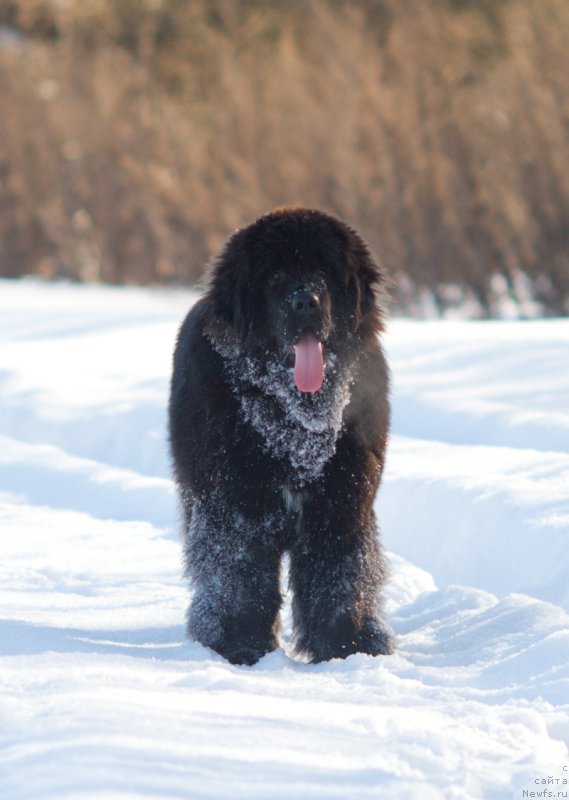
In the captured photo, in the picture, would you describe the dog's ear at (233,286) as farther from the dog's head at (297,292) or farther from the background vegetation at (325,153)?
the background vegetation at (325,153)

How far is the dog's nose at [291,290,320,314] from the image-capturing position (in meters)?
3.74

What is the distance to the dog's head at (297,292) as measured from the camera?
379cm

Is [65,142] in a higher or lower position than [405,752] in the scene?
higher

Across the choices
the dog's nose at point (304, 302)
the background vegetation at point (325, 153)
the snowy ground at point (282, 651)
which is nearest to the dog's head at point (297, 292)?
the dog's nose at point (304, 302)

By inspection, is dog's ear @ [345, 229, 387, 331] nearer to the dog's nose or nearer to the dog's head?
the dog's head

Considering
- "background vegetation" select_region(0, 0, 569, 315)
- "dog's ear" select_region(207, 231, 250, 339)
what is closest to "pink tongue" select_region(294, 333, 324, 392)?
"dog's ear" select_region(207, 231, 250, 339)

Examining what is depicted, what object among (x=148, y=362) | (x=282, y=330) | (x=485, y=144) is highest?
(x=485, y=144)

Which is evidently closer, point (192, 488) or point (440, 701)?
point (440, 701)

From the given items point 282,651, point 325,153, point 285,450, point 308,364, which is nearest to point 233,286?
point 308,364

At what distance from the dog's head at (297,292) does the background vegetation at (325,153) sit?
317 inches

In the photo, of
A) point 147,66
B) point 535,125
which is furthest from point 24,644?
point 147,66

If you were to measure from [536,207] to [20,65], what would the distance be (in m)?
9.18

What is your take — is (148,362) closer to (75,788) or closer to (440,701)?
(440,701)

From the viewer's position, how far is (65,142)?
17.1m
